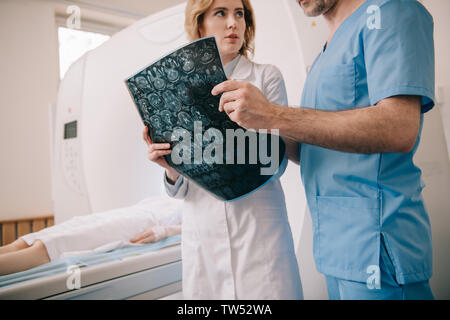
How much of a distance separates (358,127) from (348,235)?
0.76ft

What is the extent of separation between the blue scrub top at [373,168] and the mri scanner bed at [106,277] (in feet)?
2.32

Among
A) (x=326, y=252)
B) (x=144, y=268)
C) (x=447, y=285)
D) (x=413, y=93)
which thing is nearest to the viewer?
(x=413, y=93)

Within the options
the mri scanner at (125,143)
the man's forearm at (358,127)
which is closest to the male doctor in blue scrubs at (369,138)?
the man's forearm at (358,127)

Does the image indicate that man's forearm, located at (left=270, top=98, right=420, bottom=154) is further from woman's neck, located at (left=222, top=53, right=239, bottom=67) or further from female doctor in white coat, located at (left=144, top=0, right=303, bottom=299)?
woman's neck, located at (left=222, top=53, right=239, bottom=67)

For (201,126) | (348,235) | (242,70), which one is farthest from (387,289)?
(242,70)

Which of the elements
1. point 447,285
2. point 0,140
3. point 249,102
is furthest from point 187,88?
point 0,140

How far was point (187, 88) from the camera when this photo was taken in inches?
22.9

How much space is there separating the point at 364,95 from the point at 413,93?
10 centimetres

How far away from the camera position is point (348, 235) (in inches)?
23.9

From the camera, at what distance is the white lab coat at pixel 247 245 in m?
0.74

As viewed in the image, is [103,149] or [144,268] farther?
[103,149]

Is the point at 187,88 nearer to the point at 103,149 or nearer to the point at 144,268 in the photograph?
the point at 144,268
